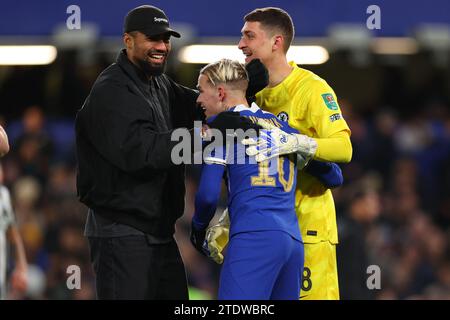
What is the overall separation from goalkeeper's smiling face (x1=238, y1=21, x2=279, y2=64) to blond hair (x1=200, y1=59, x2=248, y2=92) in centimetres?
41

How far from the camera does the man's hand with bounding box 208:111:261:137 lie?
4.38 m

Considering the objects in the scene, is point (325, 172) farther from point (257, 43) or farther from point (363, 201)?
point (363, 201)

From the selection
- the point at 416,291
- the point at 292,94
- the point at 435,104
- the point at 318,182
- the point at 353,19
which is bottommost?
the point at 416,291

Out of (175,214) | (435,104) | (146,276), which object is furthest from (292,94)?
(435,104)

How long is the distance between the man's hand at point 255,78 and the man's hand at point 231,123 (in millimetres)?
334

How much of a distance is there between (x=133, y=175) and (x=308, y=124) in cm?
88

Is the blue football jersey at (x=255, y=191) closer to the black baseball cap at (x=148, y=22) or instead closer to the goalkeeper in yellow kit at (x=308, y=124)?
the goalkeeper in yellow kit at (x=308, y=124)

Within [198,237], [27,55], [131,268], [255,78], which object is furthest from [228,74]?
[27,55]

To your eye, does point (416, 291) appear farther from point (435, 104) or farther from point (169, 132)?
point (169, 132)

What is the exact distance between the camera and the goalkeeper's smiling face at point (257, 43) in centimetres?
496

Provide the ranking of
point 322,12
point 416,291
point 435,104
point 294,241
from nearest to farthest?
point 294,241 → point 416,291 → point 322,12 → point 435,104

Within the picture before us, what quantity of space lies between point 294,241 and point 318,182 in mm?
605

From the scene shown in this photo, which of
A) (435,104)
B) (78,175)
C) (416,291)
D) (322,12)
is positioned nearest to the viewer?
(78,175)

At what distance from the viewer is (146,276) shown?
15.3 ft
